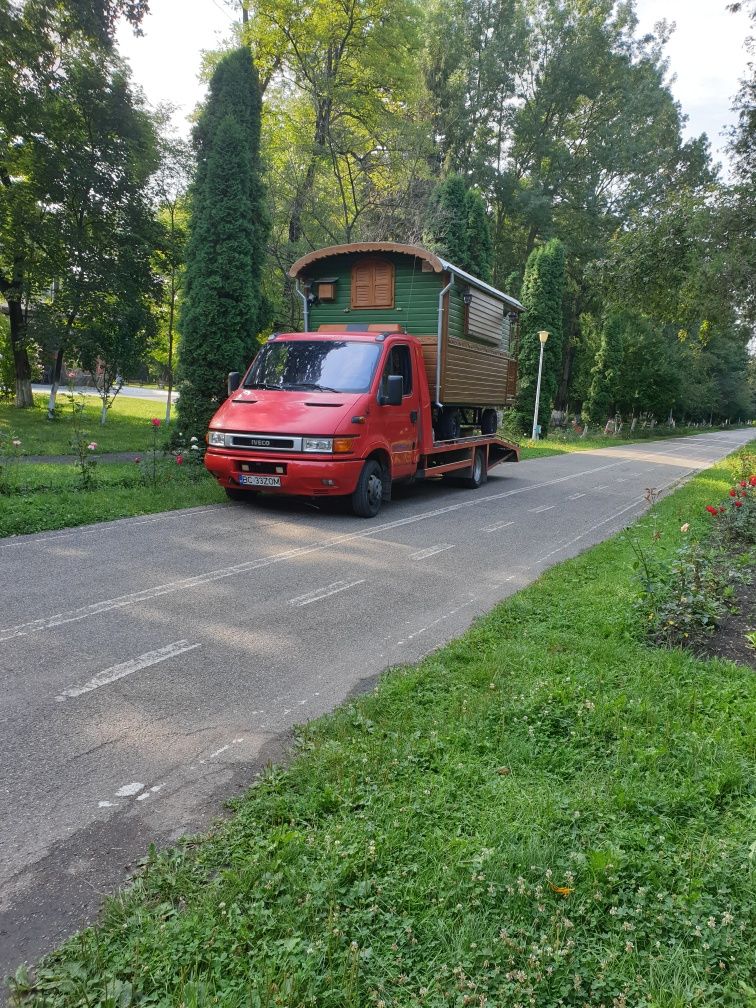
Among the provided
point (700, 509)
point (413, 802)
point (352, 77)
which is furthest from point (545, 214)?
point (413, 802)

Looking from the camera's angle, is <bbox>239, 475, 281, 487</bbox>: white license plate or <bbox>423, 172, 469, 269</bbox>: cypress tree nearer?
<bbox>239, 475, 281, 487</bbox>: white license plate

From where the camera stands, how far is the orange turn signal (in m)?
8.59

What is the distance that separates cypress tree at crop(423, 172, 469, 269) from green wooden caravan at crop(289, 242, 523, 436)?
41.0 ft

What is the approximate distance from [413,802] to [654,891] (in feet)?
3.06

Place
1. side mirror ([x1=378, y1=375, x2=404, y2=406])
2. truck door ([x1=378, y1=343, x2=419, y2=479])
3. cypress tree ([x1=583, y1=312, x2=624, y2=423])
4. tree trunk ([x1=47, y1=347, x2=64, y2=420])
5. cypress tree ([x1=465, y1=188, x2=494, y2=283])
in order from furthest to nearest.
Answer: cypress tree ([x1=583, y1=312, x2=624, y2=423]) < cypress tree ([x1=465, y1=188, x2=494, y2=283]) < tree trunk ([x1=47, y1=347, x2=64, y2=420]) < truck door ([x1=378, y1=343, x2=419, y2=479]) < side mirror ([x1=378, y1=375, x2=404, y2=406])

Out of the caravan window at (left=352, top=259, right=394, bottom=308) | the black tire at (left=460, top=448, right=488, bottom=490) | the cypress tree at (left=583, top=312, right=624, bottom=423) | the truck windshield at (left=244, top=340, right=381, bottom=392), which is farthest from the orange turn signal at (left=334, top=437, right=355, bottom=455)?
the cypress tree at (left=583, top=312, right=624, bottom=423)

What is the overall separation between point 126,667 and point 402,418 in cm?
661

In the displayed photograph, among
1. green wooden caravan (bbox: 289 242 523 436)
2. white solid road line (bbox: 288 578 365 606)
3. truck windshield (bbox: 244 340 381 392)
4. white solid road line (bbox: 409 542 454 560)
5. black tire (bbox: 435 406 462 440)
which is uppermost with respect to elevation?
green wooden caravan (bbox: 289 242 523 436)

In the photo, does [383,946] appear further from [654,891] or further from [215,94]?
[215,94]

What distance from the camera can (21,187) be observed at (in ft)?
65.7

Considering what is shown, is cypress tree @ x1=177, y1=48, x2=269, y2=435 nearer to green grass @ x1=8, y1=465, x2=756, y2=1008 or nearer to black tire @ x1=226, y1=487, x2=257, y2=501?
black tire @ x1=226, y1=487, x2=257, y2=501

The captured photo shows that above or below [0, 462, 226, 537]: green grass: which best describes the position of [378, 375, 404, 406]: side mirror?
above

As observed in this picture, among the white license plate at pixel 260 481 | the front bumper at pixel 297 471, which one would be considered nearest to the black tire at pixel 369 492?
the front bumper at pixel 297 471

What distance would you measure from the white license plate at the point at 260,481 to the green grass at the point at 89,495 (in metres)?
1.07
